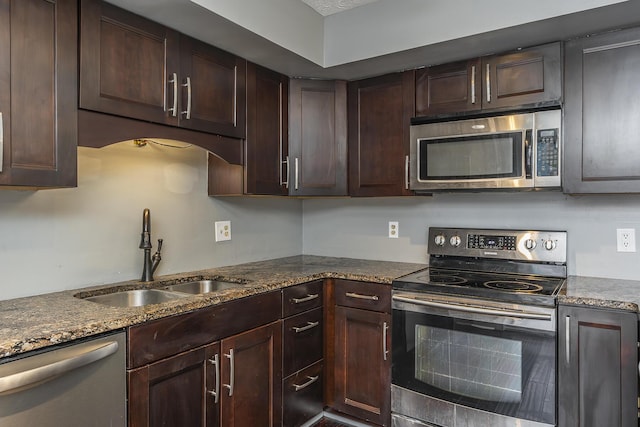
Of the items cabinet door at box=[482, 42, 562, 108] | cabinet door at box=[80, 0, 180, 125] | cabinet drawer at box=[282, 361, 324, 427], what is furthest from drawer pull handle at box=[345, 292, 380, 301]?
cabinet door at box=[80, 0, 180, 125]

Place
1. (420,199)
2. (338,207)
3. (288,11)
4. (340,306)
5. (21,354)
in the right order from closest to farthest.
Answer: (21,354)
(288,11)
(340,306)
(420,199)
(338,207)

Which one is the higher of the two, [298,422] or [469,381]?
[469,381]

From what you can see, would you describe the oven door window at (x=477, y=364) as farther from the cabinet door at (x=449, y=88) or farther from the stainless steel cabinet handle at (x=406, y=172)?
the cabinet door at (x=449, y=88)

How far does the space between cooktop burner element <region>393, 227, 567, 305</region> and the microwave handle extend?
1.39 ft

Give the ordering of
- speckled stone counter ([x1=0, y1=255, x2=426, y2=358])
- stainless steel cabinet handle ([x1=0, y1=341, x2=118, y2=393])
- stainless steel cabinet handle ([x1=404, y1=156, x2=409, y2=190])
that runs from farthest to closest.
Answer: stainless steel cabinet handle ([x1=404, y1=156, x2=409, y2=190]), speckled stone counter ([x1=0, y1=255, x2=426, y2=358]), stainless steel cabinet handle ([x1=0, y1=341, x2=118, y2=393])

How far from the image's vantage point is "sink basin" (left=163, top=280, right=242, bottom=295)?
2179 mm

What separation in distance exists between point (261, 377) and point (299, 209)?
1491 millimetres

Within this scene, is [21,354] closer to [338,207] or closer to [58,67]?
[58,67]

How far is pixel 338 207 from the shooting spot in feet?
10.2

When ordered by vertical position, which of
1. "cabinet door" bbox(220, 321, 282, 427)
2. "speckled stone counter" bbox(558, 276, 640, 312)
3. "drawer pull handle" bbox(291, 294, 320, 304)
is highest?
"speckled stone counter" bbox(558, 276, 640, 312)

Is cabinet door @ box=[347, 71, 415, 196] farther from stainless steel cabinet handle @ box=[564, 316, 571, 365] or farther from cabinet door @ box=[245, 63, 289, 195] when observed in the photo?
stainless steel cabinet handle @ box=[564, 316, 571, 365]

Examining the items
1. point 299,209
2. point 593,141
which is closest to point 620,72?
point 593,141

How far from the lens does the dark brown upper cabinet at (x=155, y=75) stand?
160 cm

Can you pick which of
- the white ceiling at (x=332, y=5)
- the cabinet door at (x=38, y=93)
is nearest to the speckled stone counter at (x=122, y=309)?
the cabinet door at (x=38, y=93)
